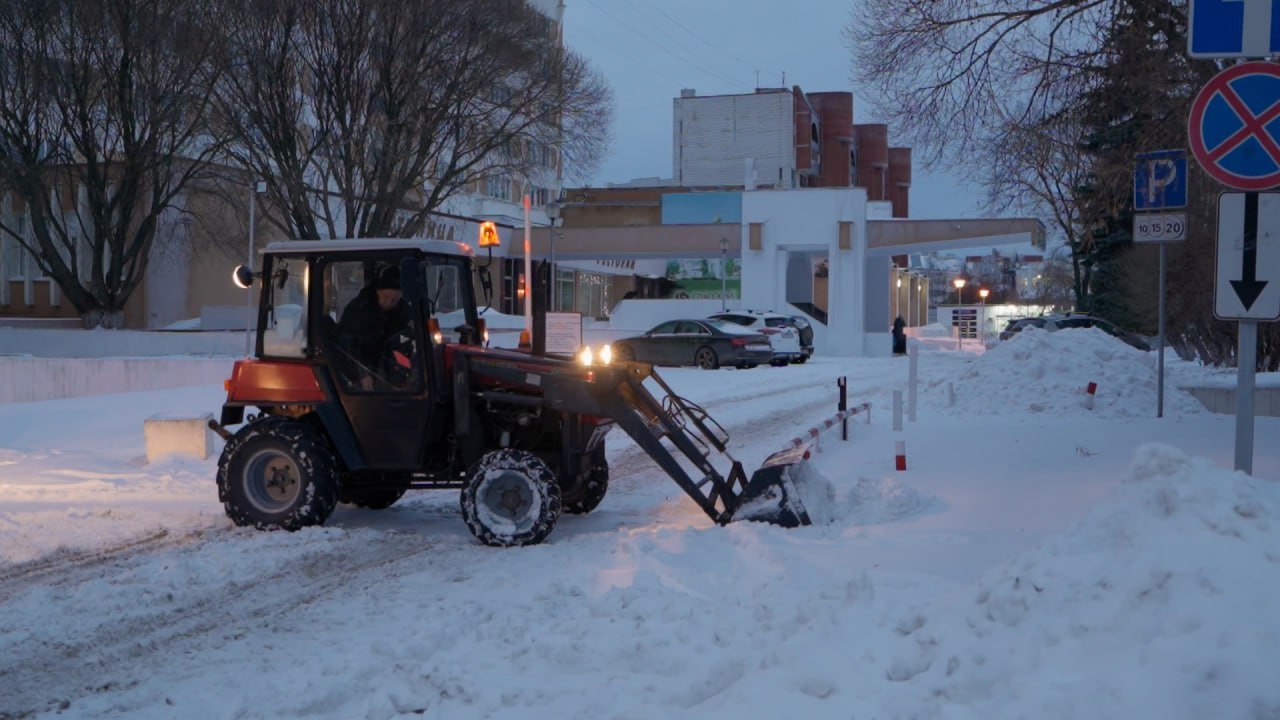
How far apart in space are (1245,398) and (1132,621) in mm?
2996

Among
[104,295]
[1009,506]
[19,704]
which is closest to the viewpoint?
[19,704]

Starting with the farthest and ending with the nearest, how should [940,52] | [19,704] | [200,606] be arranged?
1. [940,52]
2. [200,606]
3. [19,704]

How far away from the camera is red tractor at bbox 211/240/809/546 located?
8164mm

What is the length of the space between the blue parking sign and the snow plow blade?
5744mm

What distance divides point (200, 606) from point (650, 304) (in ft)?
133

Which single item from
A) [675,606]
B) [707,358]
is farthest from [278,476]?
[707,358]

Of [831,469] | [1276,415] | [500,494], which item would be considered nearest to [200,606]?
[500,494]

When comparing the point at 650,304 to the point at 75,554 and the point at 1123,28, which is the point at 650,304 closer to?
the point at 1123,28


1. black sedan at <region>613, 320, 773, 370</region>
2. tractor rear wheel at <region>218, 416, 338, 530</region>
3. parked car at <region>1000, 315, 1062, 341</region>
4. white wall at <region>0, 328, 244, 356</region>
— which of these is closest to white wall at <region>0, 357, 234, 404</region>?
white wall at <region>0, 328, 244, 356</region>

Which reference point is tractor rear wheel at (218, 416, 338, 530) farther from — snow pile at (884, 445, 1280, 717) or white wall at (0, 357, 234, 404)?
white wall at (0, 357, 234, 404)

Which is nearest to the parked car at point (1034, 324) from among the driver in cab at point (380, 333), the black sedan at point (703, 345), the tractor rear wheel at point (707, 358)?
the black sedan at point (703, 345)

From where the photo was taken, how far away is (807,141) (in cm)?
7512

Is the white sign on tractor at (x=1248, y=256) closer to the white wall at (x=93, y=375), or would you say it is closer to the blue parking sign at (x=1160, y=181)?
the blue parking sign at (x=1160, y=181)

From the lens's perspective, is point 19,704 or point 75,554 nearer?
point 19,704
